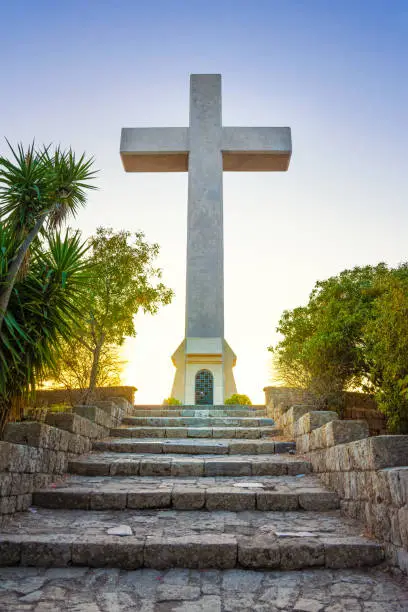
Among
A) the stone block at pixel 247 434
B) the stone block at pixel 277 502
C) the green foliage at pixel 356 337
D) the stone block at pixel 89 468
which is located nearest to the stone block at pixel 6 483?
the stone block at pixel 89 468

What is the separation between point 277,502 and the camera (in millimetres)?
4988

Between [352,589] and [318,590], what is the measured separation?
24 centimetres

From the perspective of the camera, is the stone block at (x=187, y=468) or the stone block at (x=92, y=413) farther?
the stone block at (x=92, y=413)

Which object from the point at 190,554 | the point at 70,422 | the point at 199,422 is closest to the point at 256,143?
the point at 199,422

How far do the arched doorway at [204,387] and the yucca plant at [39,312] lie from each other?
7831 millimetres

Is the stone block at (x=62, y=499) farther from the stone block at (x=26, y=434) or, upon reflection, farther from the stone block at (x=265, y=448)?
the stone block at (x=265, y=448)

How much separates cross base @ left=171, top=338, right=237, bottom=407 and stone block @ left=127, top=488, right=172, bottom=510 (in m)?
8.62

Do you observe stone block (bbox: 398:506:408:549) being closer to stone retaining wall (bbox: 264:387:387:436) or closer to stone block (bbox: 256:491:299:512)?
stone block (bbox: 256:491:299:512)

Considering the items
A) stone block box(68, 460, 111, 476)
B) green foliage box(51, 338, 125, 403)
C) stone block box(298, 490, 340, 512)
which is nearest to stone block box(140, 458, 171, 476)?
stone block box(68, 460, 111, 476)

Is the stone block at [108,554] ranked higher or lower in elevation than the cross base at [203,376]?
lower

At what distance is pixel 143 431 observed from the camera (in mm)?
8453

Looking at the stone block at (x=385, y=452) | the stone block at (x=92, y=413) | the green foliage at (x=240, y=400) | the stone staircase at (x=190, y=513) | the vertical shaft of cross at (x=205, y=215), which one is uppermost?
the vertical shaft of cross at (x=205, y=215)

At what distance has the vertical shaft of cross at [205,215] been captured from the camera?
14719mm

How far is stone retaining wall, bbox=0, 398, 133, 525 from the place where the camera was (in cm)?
445
